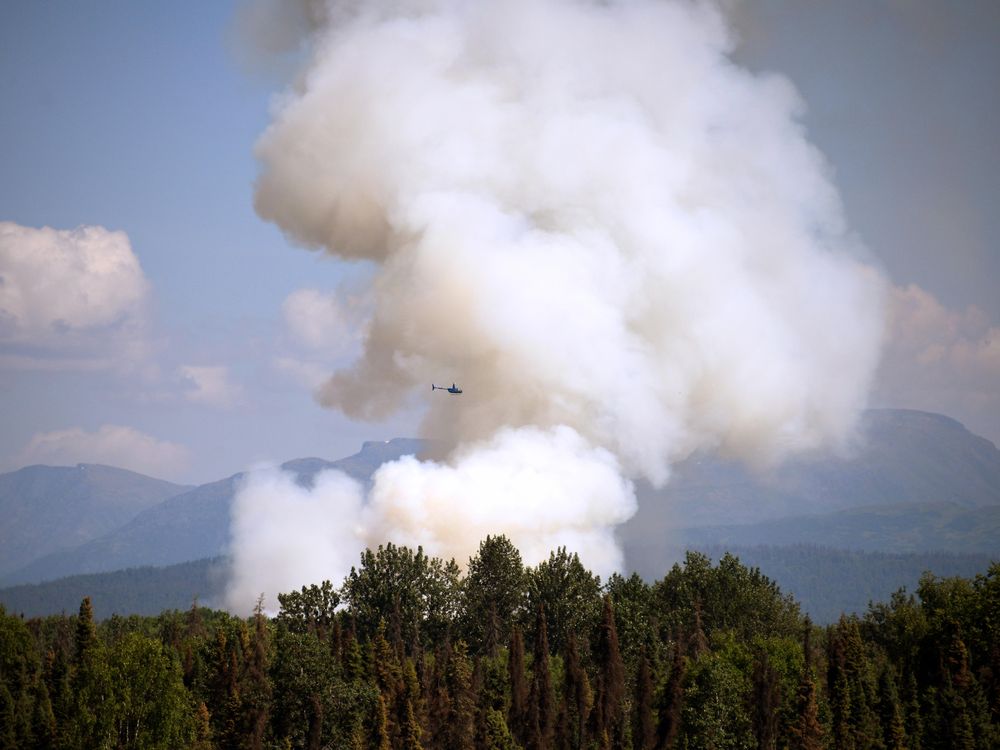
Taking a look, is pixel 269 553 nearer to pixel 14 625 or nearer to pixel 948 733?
pixel 14 625

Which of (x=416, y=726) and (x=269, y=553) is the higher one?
(x=269, y=553)

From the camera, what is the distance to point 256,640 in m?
106

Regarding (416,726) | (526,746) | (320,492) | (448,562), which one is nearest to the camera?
(416,726)

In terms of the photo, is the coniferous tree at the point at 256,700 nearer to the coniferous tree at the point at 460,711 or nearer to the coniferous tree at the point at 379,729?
the coniferous tree at the point at 379,729

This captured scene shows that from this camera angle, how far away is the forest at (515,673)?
317 ft

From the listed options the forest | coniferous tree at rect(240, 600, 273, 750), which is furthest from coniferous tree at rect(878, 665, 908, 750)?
coniferous tree at rect(240, 600, 273, 750)

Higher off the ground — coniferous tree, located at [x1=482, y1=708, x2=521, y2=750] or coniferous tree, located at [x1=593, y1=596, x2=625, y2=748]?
coniferous tree, located at [x1=593, y1=596, x2=625, y2=748]

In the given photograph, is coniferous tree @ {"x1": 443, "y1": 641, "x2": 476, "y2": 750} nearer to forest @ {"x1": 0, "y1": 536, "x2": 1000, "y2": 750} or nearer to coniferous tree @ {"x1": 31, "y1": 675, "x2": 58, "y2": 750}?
forest @ {"x1": 0, "y1": 536, "x2": 1000, "y2": 750}

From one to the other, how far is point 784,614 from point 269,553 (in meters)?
72.7

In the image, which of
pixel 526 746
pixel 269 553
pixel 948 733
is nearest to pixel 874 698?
pixel 948 733

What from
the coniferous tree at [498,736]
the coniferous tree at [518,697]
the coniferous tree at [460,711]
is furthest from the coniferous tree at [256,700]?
the coniferous tree at [518,697]

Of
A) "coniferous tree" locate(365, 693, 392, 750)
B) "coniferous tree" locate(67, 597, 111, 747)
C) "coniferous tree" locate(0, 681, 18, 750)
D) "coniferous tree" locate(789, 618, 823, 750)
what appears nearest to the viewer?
"coniferous tree" locate(67, 597, 111, 747)

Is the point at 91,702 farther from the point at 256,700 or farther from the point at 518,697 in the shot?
the point at 518,697

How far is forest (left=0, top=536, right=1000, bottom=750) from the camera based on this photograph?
96.7 metres
